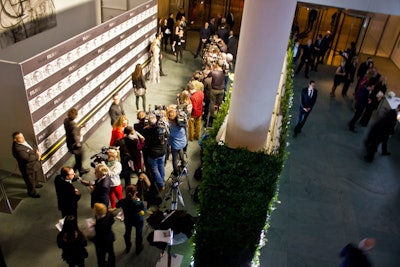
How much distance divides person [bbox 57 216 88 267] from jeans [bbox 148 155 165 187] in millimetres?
1979

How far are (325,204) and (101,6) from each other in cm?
919

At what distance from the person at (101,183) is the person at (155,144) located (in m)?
1.01

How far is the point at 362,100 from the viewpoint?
31.0ft

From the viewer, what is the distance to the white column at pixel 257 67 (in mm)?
3865

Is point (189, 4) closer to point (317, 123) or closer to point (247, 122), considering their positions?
point (317, 123)

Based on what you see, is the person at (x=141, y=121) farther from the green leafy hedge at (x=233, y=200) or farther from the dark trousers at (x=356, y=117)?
the dark trousers at (x=356, y=117)

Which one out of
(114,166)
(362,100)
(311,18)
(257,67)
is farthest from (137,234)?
(311,18)

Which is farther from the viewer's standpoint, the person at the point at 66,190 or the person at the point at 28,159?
the person at the point at 28,159

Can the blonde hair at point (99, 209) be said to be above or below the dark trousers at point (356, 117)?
above

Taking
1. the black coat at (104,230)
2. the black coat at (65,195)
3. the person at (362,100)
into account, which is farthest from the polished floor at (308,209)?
the black coat at (104,230)

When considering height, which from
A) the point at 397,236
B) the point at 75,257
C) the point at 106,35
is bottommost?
the point at 397,236

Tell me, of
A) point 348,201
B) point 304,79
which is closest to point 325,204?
point 348,201

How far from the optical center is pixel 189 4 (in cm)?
1636

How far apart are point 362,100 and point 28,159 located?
8013mm
